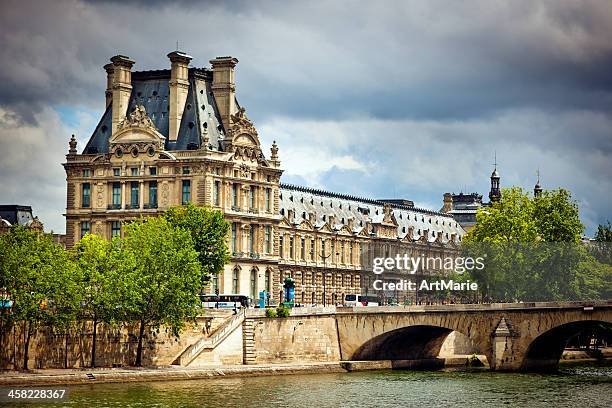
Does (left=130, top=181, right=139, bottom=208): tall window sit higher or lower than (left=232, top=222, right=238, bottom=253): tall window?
higher

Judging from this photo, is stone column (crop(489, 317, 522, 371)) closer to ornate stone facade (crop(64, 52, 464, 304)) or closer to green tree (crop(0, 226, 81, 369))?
ornate stone facade (crop(64, 52, 464, 304))

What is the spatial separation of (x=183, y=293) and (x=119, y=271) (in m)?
5.44

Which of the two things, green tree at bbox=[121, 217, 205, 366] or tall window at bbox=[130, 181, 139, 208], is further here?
tall window at bbox=[130, 181, 139, 208]

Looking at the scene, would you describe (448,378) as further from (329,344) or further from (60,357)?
(60,357)

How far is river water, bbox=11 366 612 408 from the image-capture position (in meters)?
102

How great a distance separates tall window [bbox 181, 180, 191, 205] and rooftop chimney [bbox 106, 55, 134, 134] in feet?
33.2

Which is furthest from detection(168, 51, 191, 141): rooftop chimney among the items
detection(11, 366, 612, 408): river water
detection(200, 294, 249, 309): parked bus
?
detection(11, 366, 612, 408): river water

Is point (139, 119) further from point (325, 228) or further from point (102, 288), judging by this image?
point (325, 228)

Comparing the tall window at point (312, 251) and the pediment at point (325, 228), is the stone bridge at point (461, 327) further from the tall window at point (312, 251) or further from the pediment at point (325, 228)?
the pediment at point (325, 228)

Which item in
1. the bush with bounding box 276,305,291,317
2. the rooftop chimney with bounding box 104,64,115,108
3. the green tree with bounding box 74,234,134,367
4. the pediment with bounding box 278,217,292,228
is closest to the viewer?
the green tree with bounding box 74,234,134,367

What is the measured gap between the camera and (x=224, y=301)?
142375mm

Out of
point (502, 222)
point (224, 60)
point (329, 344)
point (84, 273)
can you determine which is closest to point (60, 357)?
point (84, 273)

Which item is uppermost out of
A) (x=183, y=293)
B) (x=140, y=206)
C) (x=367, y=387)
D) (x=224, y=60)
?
(x=224, y=60)

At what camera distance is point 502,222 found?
544 ft
